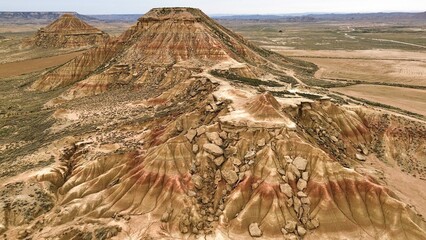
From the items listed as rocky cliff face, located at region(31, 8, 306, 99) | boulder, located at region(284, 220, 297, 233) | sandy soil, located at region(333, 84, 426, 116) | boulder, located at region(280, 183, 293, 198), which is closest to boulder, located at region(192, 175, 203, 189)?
boulder, located at region(280, 183, 293, 198)

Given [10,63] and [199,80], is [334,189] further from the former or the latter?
[10,63]

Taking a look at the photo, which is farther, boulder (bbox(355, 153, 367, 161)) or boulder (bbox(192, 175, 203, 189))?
boulder (bbox(355, 153, 367, 161))

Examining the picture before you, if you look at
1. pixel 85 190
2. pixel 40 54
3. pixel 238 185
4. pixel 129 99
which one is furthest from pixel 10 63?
pixel 238 185

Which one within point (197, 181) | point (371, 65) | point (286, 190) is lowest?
point (371, 65)

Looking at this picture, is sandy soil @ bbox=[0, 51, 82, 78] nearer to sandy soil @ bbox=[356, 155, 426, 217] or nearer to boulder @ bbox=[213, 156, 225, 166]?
boulder @ bbox=[213, 156, 225, 166]

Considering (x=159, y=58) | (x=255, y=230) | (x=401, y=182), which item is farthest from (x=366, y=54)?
(x=255, y=230)

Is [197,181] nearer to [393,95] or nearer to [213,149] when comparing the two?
[213,149]

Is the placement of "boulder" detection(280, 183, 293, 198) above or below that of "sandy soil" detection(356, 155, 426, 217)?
above

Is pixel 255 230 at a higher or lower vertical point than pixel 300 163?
lower
